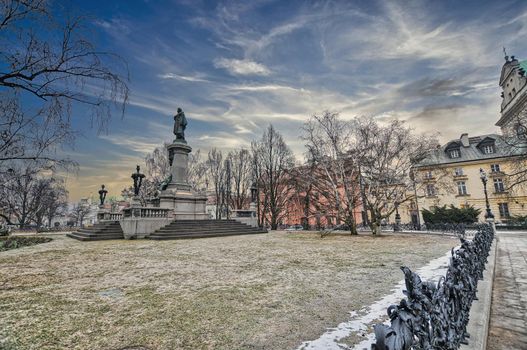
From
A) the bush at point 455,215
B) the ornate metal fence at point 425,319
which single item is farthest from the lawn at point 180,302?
the bush at point 455,215

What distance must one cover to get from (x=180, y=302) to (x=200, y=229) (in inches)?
633

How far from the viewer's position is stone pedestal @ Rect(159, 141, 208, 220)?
2173 centimetres

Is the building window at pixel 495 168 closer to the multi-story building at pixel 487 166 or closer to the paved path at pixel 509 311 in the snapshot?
the multi-story building at pixel 487 166

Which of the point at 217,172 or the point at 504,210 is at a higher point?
the point at 217,172

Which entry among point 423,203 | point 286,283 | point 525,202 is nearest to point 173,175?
point 286,283

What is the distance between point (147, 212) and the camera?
1839cm

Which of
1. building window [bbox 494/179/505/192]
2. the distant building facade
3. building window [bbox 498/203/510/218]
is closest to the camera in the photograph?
the distant building facade

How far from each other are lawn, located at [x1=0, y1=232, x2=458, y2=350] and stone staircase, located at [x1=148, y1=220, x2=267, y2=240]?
977 cm

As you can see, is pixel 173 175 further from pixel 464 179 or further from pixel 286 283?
pixel 464 179

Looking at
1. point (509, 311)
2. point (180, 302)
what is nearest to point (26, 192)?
point (180, 302)

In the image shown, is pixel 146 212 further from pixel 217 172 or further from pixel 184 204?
pixel 217 172

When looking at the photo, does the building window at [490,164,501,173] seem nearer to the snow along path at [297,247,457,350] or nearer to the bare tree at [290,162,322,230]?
the bare tree at [290,162,322,230]

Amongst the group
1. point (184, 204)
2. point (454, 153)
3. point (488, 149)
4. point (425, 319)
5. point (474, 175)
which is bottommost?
point (425, 319)

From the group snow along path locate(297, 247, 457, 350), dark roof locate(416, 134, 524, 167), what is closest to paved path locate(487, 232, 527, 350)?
snow along path locate(297, 247, 457, 350)
